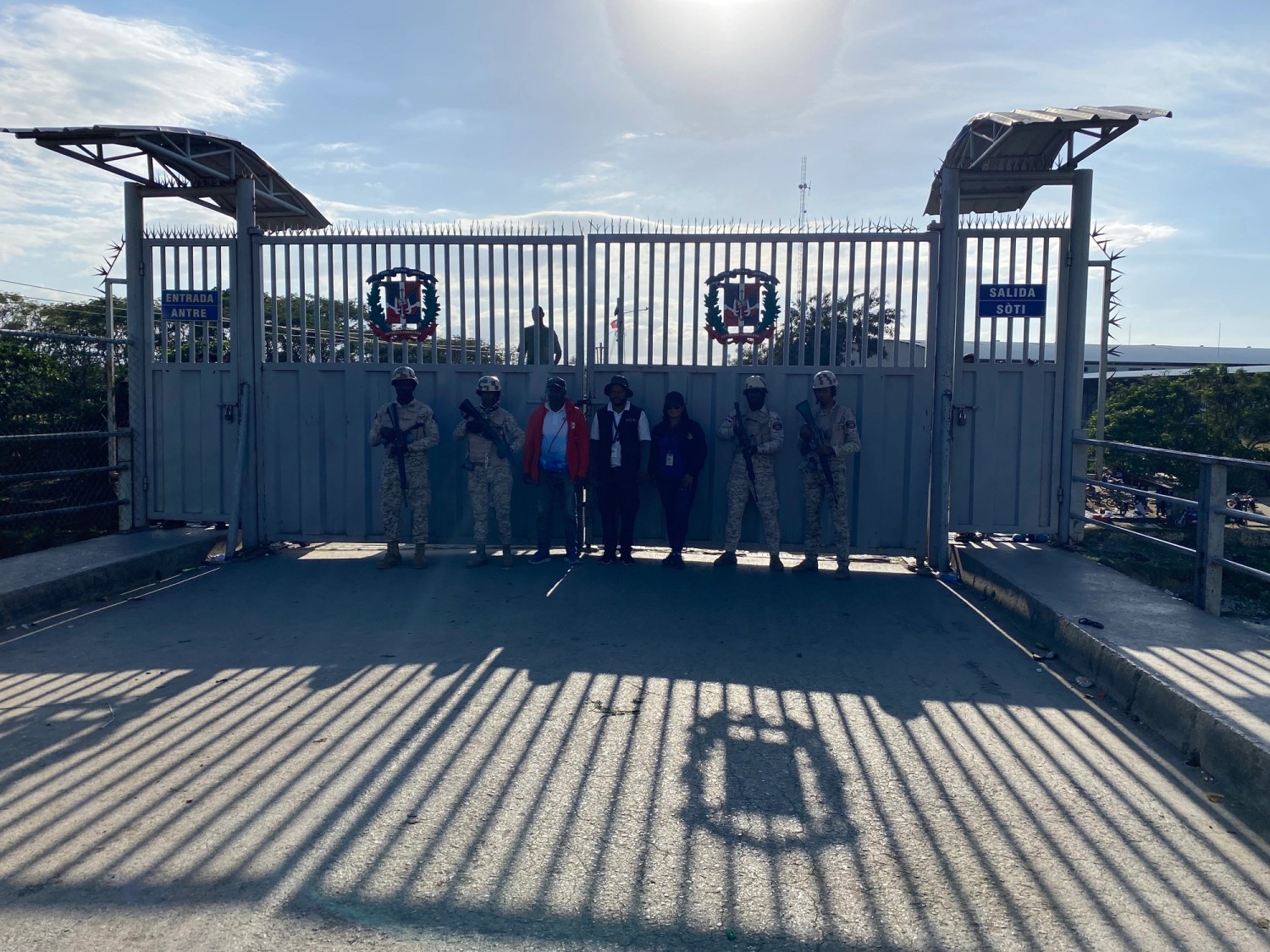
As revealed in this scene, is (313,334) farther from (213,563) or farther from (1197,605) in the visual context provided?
(1197,605)

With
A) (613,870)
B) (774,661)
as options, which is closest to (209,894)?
(613,870)

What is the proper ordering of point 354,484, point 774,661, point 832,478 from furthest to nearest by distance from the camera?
1. point 354,484
2. point 832,478
3. point 774,661

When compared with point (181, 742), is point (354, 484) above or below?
above

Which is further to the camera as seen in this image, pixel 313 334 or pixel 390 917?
pixel 313 334

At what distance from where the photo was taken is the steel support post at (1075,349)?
30.8ft

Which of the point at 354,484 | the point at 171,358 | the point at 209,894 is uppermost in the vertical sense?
the point at 171,358

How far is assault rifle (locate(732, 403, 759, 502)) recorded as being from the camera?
9375mm

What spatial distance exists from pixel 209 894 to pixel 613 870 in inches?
54.6

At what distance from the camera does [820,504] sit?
9492mm

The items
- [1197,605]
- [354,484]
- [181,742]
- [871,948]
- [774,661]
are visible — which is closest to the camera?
[871,948]

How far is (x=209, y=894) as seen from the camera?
134 inches

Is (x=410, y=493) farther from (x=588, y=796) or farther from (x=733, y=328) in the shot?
(x=588, y=796)

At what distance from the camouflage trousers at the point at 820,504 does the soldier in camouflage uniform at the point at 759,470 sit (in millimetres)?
296

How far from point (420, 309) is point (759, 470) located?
146 inches
